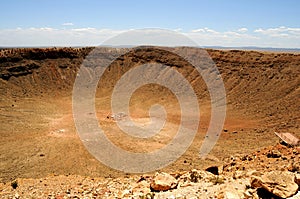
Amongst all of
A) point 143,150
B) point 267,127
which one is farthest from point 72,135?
point 267,127

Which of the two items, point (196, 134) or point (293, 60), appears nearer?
point (196, 134)

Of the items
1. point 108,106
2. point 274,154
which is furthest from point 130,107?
point 274,154

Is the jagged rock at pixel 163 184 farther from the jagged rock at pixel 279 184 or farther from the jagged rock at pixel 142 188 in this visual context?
the jagged rock at pixel 279 184

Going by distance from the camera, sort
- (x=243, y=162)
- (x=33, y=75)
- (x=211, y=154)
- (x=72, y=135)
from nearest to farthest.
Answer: (x=243, y=162) < (x=211, y=154) < (x=72, y=135) < (x=33, y=75)

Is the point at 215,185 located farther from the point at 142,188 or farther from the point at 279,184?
the point at 142,188

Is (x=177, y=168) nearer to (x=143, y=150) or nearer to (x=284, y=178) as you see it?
(x=143, y=150)

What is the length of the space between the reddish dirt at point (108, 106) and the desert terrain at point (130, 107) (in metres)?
0.08

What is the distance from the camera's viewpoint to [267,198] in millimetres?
6723

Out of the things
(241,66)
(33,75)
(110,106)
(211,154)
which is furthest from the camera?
(33,75)

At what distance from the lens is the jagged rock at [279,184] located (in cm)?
648

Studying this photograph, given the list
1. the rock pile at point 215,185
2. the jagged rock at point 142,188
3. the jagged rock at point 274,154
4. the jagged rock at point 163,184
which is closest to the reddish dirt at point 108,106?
the rock pile at point 215,185

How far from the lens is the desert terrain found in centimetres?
1953

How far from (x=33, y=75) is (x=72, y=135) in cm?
2486

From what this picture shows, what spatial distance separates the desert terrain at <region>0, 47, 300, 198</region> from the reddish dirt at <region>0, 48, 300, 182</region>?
8 centimetres
